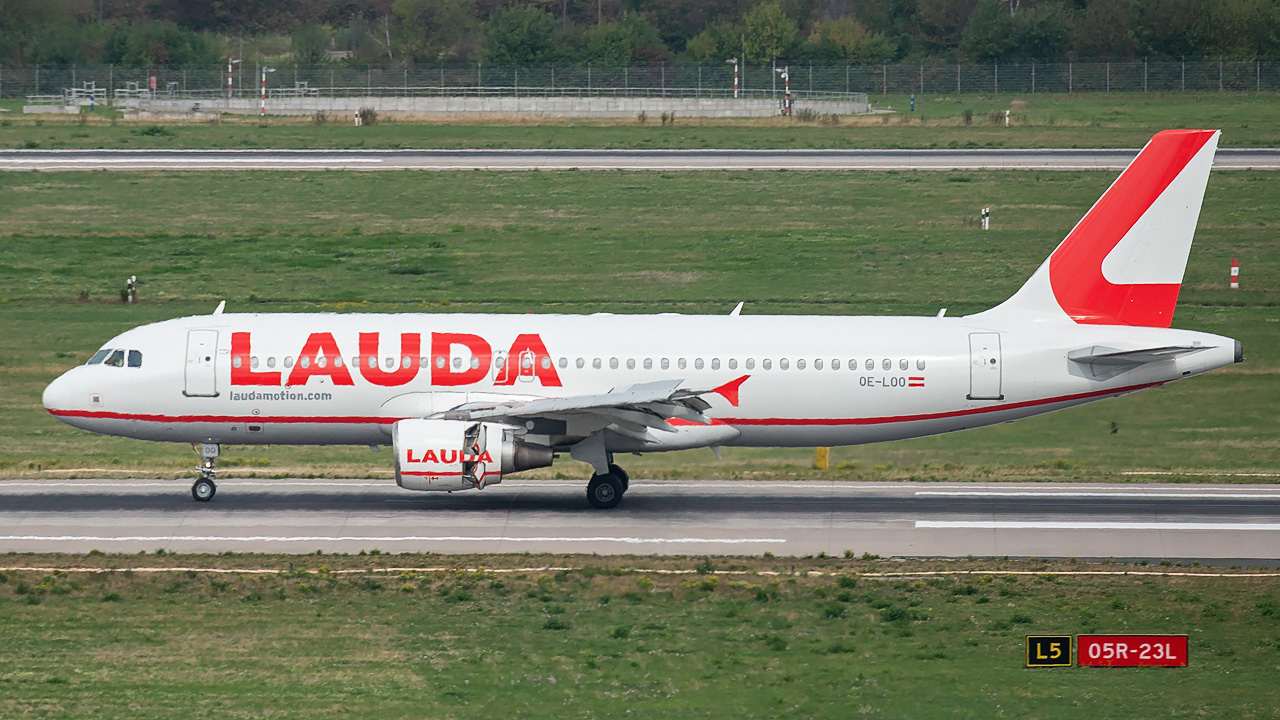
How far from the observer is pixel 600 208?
6681cm

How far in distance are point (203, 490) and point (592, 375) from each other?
9.43 m

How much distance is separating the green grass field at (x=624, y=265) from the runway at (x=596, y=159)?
91.6 inches

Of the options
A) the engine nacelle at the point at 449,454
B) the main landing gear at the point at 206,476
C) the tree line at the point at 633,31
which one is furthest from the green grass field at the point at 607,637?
the tree line at the point at 633,31

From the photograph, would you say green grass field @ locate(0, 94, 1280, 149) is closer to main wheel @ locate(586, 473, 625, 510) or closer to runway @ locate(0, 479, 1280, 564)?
runway @ locate(0, 479, 1280, 564)

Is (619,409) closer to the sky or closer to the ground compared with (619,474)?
closer to the sky

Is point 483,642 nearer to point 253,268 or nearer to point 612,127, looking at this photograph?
point 253,268

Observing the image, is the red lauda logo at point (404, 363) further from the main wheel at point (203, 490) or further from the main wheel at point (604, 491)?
the main wheel at point (203, 490)

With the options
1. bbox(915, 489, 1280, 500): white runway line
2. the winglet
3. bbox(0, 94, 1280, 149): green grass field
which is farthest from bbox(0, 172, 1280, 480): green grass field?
bbox(0, 94, 1280, 149): green grass field

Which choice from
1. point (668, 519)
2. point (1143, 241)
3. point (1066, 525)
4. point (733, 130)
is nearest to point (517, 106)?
point (733, 130)

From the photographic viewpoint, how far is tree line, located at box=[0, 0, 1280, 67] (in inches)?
4660

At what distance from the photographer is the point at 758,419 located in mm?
33750

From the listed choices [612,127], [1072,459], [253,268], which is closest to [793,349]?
[1072,459]

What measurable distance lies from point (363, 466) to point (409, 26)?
103 meters

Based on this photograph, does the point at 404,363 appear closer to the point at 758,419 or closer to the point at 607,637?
the point at 758,419
